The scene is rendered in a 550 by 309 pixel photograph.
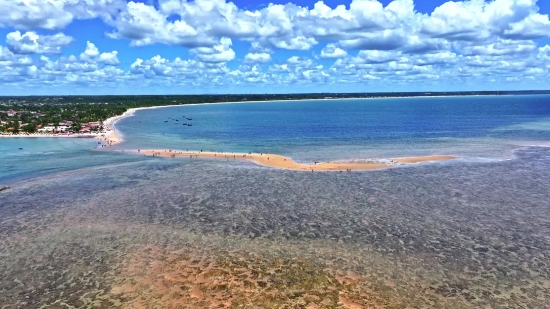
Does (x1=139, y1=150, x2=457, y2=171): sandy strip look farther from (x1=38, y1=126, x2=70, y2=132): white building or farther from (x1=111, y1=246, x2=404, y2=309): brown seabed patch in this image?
(x1=38, y1=126, x2=70, y2=132): white building

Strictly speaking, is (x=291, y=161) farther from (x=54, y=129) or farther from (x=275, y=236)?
(x=54, y=129)

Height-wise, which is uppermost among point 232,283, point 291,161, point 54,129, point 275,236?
point 54,129

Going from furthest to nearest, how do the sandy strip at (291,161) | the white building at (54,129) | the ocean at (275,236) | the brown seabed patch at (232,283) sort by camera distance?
the white building at (54,129) → the sandy strip at (291,161) → the ocean at (275,236) → the brown seabed patch at (232,283)

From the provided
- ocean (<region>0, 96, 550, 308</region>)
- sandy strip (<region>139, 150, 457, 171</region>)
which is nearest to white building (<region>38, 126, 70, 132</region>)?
sandy strip (<region>139, 150, 457, 171</region>)

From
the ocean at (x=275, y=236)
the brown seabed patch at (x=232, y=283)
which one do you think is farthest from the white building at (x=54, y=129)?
the brown seabed patch at (x=232, y=283)

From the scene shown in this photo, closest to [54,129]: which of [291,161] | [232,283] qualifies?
[291,161]

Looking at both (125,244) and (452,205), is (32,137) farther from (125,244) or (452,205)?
(452,205)

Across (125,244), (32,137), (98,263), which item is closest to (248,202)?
(125,244)

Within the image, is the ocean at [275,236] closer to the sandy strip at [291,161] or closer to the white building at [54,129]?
the sandy strip at [291,161]
